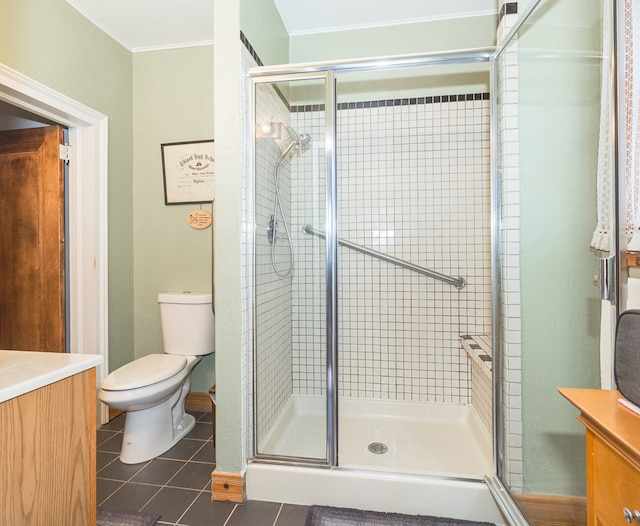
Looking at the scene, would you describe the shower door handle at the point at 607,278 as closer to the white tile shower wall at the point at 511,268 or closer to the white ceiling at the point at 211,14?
the white tile shower wall at the point at 511,268

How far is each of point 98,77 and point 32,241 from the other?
3.64ft

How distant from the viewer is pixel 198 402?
246cm

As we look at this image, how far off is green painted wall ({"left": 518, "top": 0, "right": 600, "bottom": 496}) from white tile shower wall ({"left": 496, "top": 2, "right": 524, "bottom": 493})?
29 millimetres

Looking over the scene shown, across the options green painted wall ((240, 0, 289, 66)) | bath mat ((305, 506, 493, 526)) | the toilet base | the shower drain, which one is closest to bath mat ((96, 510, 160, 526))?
the toilet base

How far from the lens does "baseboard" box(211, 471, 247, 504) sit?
4.96 feet

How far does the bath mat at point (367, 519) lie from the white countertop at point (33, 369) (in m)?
1.06

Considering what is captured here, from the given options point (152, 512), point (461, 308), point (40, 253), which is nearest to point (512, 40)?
point (461, 308)

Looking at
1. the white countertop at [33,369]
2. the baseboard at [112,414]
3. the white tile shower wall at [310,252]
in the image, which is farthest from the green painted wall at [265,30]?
the baseboard at [112,414]

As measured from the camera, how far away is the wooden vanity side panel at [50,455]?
758 mm

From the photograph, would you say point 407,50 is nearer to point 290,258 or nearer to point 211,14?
point 211,14

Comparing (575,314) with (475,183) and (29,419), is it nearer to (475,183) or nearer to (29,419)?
(475,183)

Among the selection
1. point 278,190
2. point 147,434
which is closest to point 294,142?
point 278,190

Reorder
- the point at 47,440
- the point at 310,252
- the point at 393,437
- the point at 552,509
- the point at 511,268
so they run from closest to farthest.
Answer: the point at 47,440
the point at 552,509
the point at 511,268
the point at 310,252
the point at 393,437

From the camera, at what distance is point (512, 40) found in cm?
136
